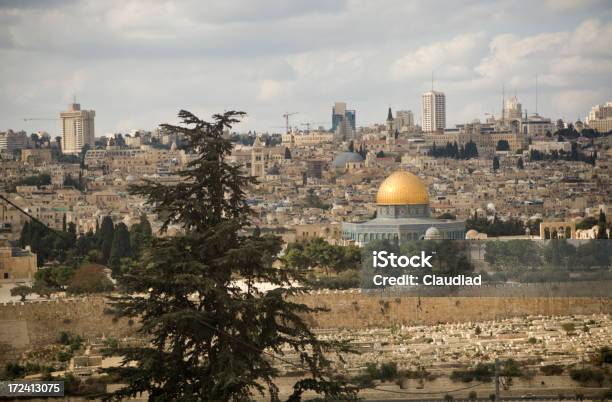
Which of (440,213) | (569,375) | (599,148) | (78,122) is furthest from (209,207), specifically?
(78,122)

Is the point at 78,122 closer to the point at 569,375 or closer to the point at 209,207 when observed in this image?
the point at 569,375

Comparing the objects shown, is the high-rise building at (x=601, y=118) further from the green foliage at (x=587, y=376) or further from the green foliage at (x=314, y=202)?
the green foliage at (x=587, y=376)

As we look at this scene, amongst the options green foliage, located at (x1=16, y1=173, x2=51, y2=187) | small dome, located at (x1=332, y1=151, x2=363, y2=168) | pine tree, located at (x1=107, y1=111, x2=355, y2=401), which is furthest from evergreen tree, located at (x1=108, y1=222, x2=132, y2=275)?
small dome, located at (x1=332, y1=151, x2=363, y2=168)

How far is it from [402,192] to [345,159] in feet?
235

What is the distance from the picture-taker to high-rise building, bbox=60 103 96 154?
577 feet

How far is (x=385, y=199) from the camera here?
67.0 meters

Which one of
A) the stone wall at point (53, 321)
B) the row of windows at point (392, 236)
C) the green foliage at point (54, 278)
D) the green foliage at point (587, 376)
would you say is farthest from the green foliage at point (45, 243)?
the green foliage at point (587, 376)

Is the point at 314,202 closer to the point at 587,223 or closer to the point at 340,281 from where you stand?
the point at 587,223

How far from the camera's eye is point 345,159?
13850 centimetres

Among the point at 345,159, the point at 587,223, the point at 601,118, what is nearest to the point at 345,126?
the point at 601,118


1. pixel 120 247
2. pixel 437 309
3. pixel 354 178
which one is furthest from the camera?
pixel 354 178

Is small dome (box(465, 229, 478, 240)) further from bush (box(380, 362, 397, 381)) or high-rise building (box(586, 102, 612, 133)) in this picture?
high-rise building (box(586, 102, 612, 133))

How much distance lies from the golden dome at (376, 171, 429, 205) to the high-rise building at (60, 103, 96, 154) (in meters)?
110

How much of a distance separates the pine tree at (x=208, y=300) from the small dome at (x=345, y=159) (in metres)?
121
